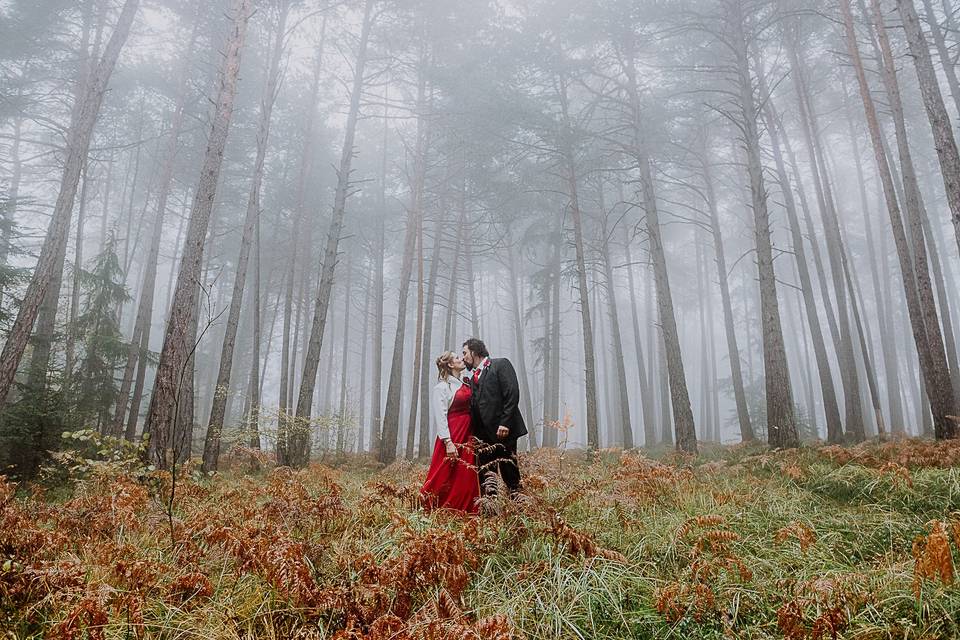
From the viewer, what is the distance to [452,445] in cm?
491

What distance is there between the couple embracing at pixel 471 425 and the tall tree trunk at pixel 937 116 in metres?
7.32

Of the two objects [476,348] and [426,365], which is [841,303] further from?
[476,348]

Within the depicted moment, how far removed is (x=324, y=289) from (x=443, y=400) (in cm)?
749

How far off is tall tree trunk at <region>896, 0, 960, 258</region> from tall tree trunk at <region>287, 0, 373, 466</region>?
1096 centimetres

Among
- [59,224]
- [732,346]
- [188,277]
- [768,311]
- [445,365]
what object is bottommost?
[445,365]

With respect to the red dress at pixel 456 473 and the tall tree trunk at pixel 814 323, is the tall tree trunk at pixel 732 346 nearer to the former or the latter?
the tall tree trunk at pixel 814 323

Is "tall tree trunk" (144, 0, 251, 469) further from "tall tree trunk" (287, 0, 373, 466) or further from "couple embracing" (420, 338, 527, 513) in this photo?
"couple embracing" (420, 338, 527, 513)

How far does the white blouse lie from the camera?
16.6ft

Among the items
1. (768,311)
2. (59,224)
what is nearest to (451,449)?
(59,224)

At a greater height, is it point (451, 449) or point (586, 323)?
point (586, 323)

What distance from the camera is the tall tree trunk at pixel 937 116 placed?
7.30 m

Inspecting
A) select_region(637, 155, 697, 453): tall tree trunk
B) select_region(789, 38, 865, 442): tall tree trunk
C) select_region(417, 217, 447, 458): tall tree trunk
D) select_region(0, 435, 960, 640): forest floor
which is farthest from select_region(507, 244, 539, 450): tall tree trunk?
select_region(0, 435, 960, 640): forest floor

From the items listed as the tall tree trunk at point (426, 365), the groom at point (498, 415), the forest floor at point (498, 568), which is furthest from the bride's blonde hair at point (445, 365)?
the tall tree trunk at point (426, 365)

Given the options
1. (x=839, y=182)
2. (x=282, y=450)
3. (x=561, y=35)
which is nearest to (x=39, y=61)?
(x=282, y=450)
